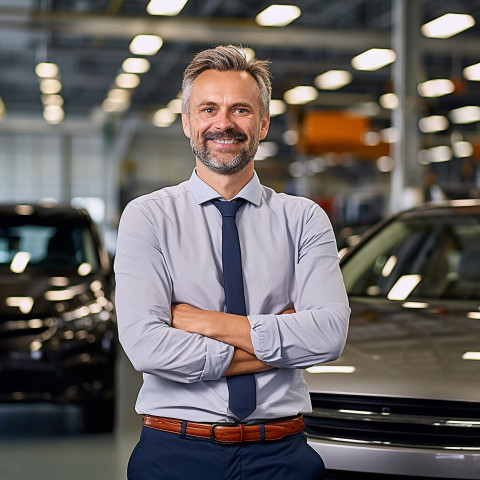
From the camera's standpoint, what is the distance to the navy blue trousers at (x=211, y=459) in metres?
2.11

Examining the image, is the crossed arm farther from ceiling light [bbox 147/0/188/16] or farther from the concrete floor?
ceiling light [bbox 147/0/188/16]

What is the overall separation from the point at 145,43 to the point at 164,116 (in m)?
18.4

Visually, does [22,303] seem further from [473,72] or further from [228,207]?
[473,72]

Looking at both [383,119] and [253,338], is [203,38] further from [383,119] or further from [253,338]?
[383,119]

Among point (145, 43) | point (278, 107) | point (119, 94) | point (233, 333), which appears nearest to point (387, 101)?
point (278, 107)

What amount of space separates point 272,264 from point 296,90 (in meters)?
20.2

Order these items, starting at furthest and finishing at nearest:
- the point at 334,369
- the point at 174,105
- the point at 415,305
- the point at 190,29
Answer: the point at 174,105
the point at 190,29
the point at 415,305
the point at 334,369

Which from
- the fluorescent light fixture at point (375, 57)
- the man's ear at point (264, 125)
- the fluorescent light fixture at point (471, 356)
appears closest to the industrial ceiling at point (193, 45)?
the fluorescent light fixture at point (375, 57)

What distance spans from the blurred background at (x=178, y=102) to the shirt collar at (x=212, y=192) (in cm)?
53

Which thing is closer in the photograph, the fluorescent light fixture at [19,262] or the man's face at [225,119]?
the man's face at [225,119]

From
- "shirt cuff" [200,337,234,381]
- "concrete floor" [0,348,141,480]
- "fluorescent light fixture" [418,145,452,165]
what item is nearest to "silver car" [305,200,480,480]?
"shirt cuff" [200,337,234,381]

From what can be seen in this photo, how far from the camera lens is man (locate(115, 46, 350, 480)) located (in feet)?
6.95

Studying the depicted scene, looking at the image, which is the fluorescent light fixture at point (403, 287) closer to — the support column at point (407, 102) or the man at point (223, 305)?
the man at point (223, 305)

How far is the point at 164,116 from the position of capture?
34.0 m
